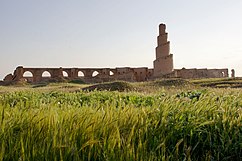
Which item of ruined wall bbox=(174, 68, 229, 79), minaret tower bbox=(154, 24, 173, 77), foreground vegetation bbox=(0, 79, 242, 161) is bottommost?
foreground vegetation bbox=(0, 79, 242, 161)

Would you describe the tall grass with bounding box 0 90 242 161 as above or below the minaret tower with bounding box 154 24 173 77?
below

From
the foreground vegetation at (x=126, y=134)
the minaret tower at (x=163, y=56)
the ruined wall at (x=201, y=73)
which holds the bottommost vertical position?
the foreground vegetation at (x=126, y=134)

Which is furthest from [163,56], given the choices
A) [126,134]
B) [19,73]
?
[126,134]

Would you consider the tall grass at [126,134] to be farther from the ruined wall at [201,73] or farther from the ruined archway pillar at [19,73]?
the ruined archway pillar at [19,73]

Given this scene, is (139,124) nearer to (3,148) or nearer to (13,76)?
(3,148)

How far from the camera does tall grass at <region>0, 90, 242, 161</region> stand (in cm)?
316

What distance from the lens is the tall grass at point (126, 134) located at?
316 centimetres

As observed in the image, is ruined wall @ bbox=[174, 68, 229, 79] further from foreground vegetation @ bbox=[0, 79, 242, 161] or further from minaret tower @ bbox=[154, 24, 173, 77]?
foreground vegetation @ bbox=[0, 79, 242, 161]

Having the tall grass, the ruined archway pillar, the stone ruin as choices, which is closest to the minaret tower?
the stone ruin

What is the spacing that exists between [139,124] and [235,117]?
145 centimetres

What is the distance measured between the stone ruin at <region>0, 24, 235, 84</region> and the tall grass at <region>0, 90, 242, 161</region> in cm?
4374

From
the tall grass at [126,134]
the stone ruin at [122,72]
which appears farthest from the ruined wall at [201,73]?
the tall grass at [126,134]

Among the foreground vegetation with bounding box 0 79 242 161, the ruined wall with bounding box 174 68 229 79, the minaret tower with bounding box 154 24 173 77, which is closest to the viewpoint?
the foreground vegetation with bounding box 0 79 242 161

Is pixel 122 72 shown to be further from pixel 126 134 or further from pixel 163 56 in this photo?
pixel 126 134
